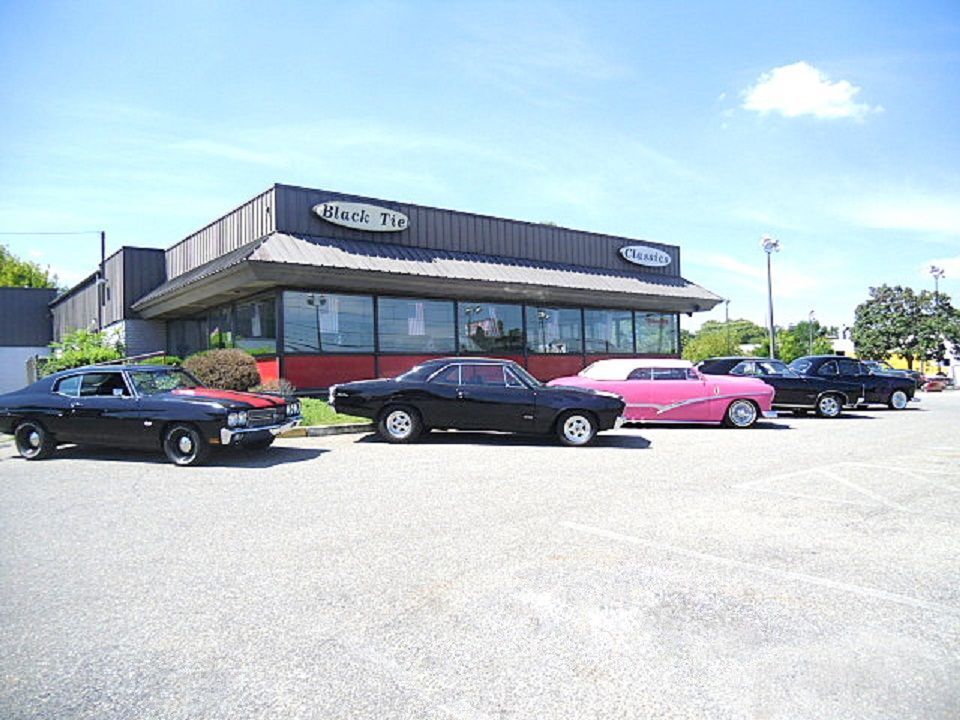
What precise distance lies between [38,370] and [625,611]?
21726 mm

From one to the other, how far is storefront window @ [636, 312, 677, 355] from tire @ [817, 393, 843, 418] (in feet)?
26.7

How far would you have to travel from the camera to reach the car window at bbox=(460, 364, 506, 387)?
11.1 metres

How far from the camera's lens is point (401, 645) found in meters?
3.32

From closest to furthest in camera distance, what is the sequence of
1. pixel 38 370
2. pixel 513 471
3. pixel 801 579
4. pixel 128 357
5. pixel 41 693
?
pixel 41 693 < pixel 801 579 < pixel 513 471 < pixel 38 370 < pixel 128 357

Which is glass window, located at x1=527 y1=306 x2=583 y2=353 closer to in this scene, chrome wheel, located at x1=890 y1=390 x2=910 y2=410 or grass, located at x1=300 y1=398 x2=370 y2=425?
grass, located at x1=300 y1=398 x2=370 y2=425

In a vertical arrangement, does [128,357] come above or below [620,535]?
above

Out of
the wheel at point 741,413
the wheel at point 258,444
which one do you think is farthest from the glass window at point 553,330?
the wheel at point 258,444

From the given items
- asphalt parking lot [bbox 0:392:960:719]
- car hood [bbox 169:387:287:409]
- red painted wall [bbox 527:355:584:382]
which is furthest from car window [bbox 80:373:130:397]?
red painted wall [bbox 527:355:584:382]

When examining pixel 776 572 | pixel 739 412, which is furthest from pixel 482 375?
pixel 776 572

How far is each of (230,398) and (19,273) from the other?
56.3m

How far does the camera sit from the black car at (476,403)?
1080cm

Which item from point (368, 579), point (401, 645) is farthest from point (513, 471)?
point (401, 645)

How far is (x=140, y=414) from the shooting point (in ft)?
29.8

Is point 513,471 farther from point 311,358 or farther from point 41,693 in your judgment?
point 311,358
